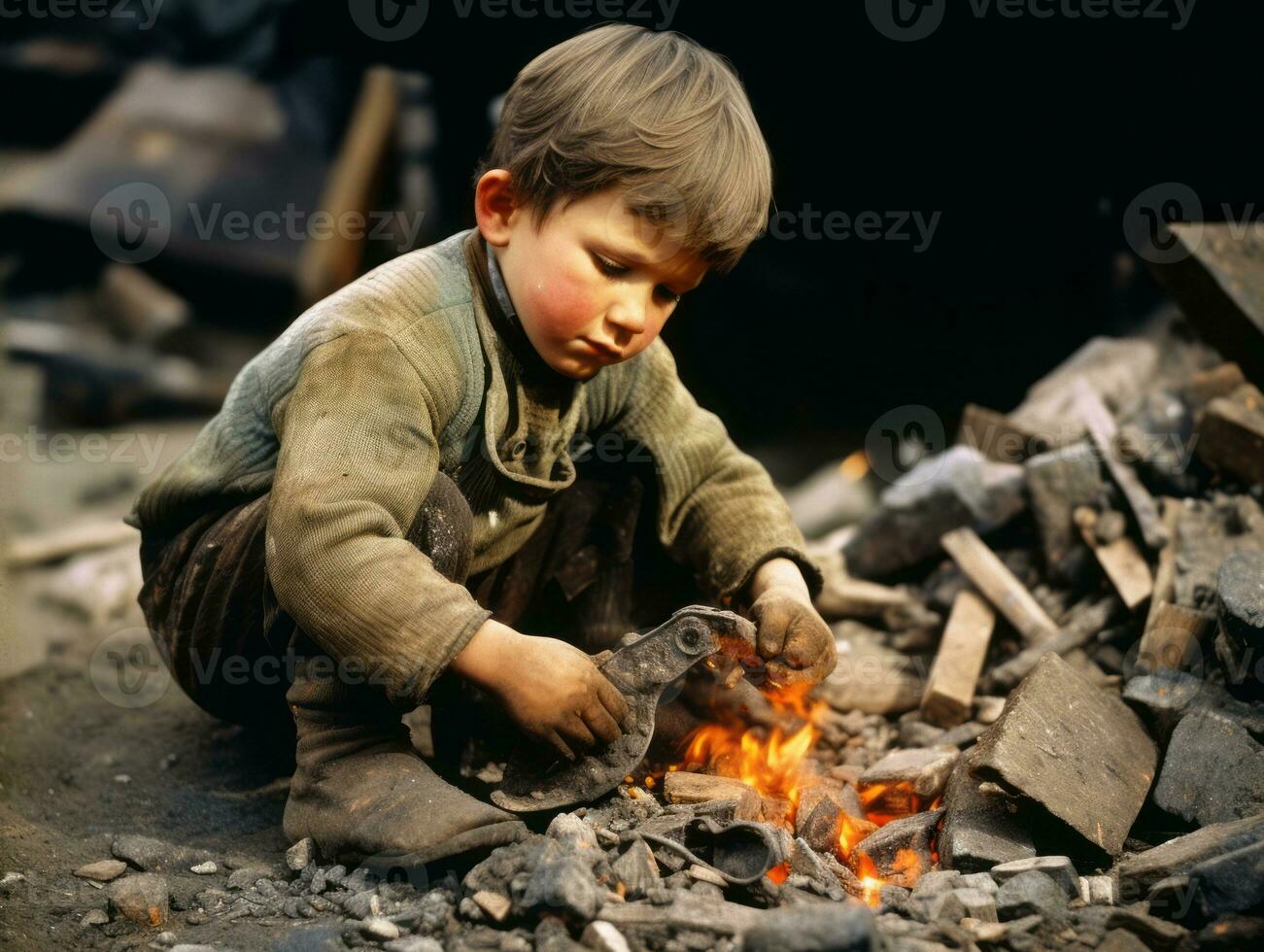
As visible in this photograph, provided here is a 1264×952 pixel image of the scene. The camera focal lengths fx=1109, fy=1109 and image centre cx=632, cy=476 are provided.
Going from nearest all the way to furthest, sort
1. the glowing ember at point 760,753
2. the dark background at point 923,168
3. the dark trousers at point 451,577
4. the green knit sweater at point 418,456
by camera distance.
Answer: the green knit sweater at point 418,456, the dark trousers at point 451,577, the glowing ember at point 760,753, the dark background at point 923,168

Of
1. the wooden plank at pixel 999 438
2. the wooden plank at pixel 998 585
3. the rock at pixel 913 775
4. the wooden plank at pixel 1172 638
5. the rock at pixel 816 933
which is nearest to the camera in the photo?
the rock at pixel 816 933

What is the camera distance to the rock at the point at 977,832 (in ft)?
7.57

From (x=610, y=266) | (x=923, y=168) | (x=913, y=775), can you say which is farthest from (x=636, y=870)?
(x=923, y=168)

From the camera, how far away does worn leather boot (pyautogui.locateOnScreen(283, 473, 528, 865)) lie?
2.23 m

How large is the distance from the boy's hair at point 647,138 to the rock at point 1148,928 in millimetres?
1531

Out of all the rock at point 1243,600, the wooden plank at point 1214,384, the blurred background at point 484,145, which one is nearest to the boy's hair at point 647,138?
the rock at point 1243,600

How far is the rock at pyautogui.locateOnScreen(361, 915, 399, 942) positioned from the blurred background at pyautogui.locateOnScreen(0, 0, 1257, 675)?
2.36 m

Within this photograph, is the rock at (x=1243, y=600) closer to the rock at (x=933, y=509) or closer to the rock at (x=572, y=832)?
the rock at (x=933, y=509)

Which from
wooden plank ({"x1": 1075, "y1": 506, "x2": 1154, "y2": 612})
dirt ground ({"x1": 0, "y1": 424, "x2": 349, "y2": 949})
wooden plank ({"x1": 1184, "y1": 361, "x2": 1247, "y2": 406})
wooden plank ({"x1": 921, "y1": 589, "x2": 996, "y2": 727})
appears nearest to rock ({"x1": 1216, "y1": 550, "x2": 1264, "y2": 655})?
wooden plank ({"x1": 1075, "y1": 506, "x2": 1154, "y2": 612})

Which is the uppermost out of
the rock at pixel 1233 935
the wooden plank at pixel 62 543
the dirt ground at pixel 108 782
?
the rock at pixel 1233 935

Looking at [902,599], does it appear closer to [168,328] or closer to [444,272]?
[444,272]

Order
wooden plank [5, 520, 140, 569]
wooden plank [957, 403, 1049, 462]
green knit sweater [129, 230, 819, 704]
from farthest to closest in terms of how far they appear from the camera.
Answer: wooden plank [5, 520, 140, 569] < wooden plank [957, 403, 1049, 462] < green knit sweater [129, 230, 819, 704]

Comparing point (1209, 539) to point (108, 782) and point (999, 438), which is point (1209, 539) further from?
point (108, 782)

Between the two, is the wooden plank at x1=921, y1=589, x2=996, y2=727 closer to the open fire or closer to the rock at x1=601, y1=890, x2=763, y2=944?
the open fire
